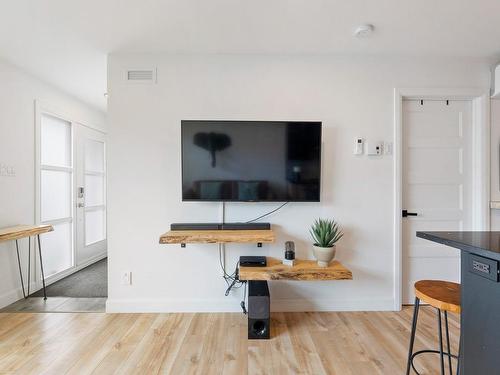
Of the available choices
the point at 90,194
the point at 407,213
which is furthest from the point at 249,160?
the point at 90,194

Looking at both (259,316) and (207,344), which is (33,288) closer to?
(207,344)

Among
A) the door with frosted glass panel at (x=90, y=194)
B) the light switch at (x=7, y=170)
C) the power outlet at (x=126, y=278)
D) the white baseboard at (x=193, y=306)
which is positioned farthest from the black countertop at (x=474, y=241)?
the door with frosted glass panel at (x=90, y=194)

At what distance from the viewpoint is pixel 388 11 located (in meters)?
1.74

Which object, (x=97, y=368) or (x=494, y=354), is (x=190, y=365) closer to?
(x=97, y=368)

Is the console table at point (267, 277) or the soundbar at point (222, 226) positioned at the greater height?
the soundbar at point (222, 226)

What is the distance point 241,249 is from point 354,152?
1.38 metres

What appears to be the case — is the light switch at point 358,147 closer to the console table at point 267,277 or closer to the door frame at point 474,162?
the door frame at point 474,162

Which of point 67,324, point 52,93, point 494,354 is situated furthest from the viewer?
point 52,93

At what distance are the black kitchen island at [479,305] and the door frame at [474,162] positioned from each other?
1.16m

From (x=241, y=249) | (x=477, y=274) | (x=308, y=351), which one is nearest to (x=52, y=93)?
(x=241, y=249)

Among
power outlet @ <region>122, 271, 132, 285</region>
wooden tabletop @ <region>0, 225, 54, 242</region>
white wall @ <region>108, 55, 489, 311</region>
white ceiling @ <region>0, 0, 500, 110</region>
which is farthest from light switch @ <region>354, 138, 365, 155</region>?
wooden tabletop @ <region>0, 225, 54, 242</region>

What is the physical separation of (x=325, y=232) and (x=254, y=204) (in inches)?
26.2

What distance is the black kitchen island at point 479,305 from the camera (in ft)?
3.34

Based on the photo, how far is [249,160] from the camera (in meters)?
2.16
